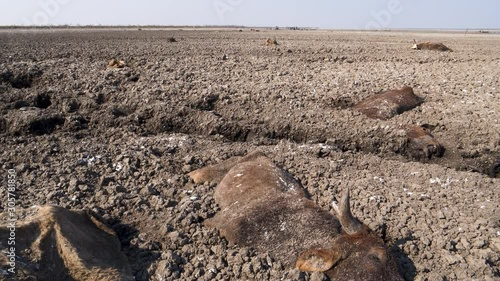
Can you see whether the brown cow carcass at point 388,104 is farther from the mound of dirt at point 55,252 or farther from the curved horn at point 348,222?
the mound of dirt at point 55,252

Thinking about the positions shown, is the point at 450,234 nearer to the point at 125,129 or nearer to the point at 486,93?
the point at 125,129

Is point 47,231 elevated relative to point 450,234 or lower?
elevated

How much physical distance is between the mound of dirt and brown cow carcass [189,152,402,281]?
4.08 feet

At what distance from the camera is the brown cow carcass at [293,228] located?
3.95 metres

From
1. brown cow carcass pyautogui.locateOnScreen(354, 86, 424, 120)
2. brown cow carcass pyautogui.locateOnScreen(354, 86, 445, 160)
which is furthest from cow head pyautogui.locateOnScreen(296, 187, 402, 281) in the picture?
brown cow carcass pyautogui.locateOnScreen(354, 86, 424, 120)

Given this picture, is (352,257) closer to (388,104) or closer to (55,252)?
(55,252)

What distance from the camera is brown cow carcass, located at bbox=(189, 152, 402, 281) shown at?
3951 mm

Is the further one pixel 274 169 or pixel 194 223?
pixel 274 169

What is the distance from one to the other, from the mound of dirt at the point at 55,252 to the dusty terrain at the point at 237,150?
0.38 metres

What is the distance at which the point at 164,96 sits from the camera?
9320mm

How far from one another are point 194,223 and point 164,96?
4.94 m

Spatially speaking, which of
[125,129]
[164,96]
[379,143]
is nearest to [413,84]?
[379,143]

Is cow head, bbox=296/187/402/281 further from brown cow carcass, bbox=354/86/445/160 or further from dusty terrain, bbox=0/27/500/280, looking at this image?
brown cow carcass, bbox=354/86/445/160

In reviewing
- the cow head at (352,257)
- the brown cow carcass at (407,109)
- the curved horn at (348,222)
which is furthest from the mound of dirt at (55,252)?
the brown cow carcass at (407,109)
